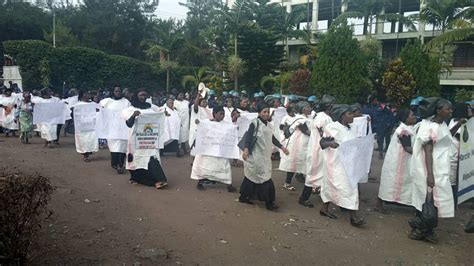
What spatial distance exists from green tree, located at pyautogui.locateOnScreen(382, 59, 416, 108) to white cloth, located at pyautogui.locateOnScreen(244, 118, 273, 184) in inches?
587

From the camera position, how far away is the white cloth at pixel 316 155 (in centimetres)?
656

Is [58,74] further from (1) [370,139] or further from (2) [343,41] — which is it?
(1) [370,139]

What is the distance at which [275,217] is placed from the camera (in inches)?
239

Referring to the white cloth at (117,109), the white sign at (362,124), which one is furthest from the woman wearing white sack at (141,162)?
the white sign at (362,124)

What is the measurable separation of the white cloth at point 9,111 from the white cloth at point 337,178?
454 inches

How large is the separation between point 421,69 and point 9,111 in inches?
688

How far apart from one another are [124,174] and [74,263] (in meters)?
4.49

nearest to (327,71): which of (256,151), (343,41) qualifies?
(343,41)

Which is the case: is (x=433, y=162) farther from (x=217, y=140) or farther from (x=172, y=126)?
(x=172, y=126)

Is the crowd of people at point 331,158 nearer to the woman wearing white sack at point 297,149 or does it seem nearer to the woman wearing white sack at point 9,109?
the woman wearing white sack at point 297,149

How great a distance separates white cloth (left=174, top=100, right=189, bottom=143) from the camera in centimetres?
1165

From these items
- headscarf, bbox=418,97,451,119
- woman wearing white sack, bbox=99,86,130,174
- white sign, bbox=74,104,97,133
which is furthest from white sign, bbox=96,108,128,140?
headscarf, bbox=418,97,451,119

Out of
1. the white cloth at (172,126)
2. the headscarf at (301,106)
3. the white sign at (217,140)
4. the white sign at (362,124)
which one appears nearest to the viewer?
the white sign at (217,140)

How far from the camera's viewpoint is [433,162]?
5113 millimetres
